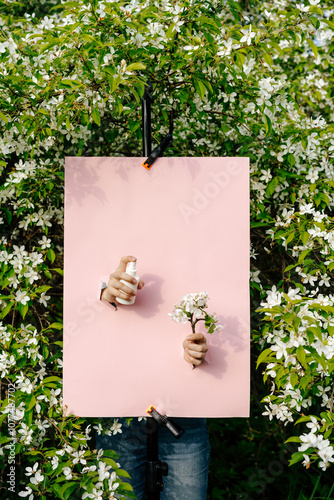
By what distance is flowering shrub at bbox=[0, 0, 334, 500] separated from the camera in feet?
4.48

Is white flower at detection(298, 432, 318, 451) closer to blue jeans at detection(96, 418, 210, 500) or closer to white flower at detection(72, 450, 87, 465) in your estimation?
blue jeans at detection(96, 418, 210, 500)

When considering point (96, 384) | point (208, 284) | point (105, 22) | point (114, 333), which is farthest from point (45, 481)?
point (105, 22)

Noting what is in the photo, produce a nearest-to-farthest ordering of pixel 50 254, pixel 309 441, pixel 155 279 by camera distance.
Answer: pixel 309 441
pixel 155 279
pixel 50 254

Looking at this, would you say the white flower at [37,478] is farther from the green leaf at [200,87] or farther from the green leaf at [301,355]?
the green leaf at [200,87]

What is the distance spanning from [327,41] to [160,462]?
7.52ft

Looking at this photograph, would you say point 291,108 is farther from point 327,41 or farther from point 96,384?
point 96,384

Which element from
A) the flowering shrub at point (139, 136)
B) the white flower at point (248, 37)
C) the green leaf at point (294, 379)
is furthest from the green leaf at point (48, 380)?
the white flower at point (248, 37)

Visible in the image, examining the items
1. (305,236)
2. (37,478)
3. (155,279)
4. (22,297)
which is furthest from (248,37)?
(37,478)

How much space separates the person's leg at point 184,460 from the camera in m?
1.68

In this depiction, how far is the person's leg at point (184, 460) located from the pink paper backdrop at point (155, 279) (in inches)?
10.2

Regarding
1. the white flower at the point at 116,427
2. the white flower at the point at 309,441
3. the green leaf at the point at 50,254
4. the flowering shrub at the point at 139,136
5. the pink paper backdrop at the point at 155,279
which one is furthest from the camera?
the green leaf at the point at 50,254

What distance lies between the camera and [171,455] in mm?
1681

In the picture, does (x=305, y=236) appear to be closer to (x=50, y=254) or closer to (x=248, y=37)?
(x=248, y=37)

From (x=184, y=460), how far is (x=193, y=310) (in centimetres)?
67
